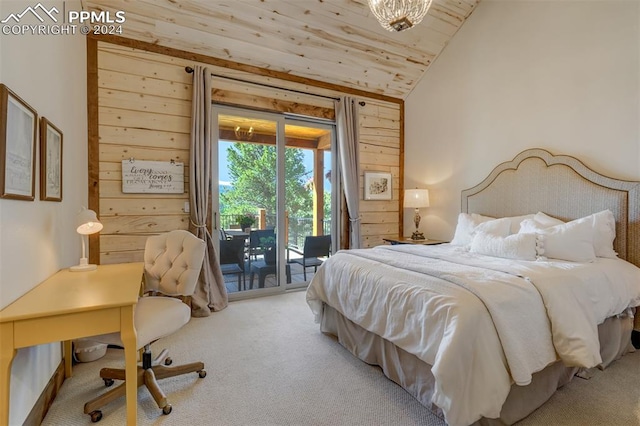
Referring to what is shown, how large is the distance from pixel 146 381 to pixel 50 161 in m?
1.51

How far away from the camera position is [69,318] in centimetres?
135

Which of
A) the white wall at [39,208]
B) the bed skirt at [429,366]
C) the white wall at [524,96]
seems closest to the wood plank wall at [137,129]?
the white wall at [39,208]

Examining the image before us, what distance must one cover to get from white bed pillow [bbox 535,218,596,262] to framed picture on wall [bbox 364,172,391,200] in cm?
248

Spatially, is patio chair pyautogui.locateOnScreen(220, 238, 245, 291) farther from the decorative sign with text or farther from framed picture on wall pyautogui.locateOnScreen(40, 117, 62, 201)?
framed picture on wall pyautogui.locateOnScreen(40, 117, 62, 201)

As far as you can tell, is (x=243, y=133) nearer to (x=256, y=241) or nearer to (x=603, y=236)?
(x=256, y=241)

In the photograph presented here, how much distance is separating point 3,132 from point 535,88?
4.25 metres

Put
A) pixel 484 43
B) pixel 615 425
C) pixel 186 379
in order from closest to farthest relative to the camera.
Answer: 1. pixel 615 425
2. pixel 186 379
3. pixel 484 43

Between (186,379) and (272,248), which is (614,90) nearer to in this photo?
(272,248)

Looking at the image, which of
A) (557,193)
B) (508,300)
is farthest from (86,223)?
(557,193)

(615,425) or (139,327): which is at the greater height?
(139,327)

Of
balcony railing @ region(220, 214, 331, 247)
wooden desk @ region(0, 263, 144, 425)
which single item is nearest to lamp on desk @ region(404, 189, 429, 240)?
balcony railing @ region(220, 214, 331, 247)

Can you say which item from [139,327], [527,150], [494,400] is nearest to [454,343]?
[494,400]

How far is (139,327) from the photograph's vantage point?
1.69m

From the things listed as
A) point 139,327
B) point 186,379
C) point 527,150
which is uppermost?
point 527,150
